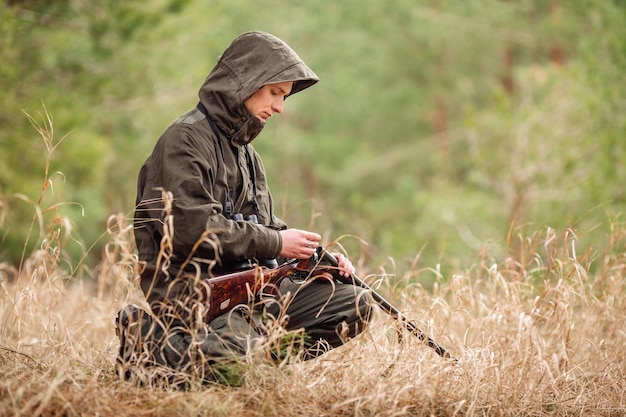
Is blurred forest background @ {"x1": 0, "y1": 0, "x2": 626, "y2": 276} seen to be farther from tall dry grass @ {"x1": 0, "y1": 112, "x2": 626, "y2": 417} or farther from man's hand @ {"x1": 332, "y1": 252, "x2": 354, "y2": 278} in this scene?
tall dry grass @ {"x1": 0, "y1": 112, "x2": 626, "y2": 417}

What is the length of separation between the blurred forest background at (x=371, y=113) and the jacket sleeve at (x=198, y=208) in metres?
0.51

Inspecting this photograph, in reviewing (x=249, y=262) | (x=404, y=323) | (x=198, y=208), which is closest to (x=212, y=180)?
(x=198, y=208)

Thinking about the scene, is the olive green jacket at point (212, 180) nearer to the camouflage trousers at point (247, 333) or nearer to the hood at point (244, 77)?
the hood at point (244, 77)

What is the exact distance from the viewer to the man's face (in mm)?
3965

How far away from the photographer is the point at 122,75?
12742 mm

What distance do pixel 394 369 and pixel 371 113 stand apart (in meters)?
19.5

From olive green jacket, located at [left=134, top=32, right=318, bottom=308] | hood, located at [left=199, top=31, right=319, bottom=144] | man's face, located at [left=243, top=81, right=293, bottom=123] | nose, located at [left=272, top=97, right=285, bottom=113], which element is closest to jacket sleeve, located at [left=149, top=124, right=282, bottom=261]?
olive green jacket, located at [left=134, top=32, right=318, bottom=308]

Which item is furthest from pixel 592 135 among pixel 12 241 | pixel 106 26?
pixel 12 241

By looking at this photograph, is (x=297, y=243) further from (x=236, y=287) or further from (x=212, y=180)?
(x=212, y=180)

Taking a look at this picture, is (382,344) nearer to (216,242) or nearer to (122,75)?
(216,242)

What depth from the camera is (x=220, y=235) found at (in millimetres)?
3586

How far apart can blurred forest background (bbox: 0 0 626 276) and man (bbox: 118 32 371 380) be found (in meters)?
0.45

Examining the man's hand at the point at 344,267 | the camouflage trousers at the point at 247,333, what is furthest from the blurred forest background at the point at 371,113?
the camouflage trousers at the point at 247,333

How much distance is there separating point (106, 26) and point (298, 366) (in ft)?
26.3
